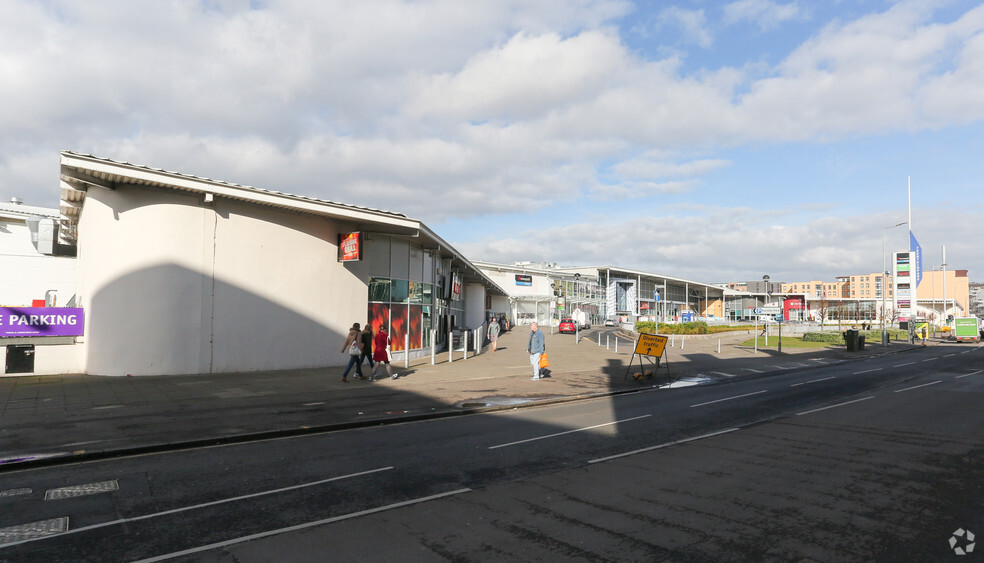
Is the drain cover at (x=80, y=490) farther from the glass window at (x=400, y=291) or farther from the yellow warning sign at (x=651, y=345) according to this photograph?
the glass window at (x=400, y=291)

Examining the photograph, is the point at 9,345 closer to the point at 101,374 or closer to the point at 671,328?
the point at 101,374

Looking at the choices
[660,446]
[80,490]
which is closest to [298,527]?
[80,490]

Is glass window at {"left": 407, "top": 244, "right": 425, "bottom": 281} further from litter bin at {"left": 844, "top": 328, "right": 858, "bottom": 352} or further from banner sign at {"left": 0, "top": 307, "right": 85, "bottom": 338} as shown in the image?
litter bin at {"left": 844, "top": 328, "right": 858, "bottom": 352}

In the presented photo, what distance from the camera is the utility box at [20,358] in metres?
17.0

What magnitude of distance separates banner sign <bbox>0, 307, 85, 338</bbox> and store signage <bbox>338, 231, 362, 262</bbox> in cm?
837

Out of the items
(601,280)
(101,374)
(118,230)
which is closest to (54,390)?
(101,374)

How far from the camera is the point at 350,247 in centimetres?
2094

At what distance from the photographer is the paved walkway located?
9617 mm

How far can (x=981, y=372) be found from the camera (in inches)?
908

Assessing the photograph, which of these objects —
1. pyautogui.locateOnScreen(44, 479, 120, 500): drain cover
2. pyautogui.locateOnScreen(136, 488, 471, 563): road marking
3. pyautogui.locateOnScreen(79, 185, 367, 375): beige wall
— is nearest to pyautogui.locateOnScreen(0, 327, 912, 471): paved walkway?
pyautogui.locateOnScreen(79, 185, 367, 375): beige wall

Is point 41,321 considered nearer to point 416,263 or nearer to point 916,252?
point 416,263

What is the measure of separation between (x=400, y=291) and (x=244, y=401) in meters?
11.9

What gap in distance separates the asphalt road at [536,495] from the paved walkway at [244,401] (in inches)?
34.1

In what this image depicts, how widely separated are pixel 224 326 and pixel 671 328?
38904 mm
